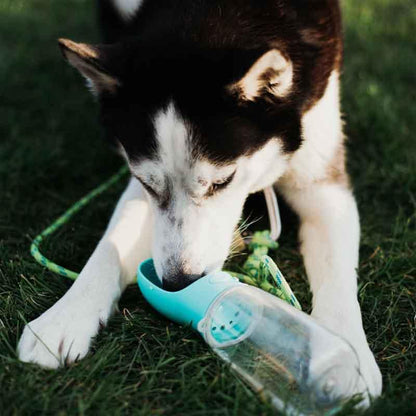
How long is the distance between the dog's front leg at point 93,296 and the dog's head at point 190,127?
10.2 inches

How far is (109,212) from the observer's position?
3.42 m

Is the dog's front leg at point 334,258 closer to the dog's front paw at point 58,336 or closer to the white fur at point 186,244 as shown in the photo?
the white fur at point 186,244

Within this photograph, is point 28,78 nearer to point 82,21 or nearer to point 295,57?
point 82,21

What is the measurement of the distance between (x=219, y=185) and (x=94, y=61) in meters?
0.72

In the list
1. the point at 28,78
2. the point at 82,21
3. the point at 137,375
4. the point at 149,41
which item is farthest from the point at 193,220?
the point at 82,21

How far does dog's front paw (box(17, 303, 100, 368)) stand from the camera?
7.14 feet

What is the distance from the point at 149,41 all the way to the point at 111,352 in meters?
1.33

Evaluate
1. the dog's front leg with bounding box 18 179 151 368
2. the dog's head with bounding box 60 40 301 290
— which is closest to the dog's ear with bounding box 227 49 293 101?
the dog's head with bounding box 60 40 301 290

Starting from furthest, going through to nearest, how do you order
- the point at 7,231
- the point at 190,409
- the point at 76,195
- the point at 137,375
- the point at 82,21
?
the point at 82,21
the point at 76,195
the point at 7,231
the point at 137,375
the point at 190,409

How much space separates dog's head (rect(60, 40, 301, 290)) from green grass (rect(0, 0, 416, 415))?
385 mm

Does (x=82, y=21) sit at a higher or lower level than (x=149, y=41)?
lower

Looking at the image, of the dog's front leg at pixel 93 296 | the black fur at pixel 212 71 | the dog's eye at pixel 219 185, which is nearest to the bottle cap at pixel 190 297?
the dog's front leg at pixel 93 296

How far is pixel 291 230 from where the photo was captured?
325cm

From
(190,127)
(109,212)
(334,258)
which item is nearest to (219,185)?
(190,127)
